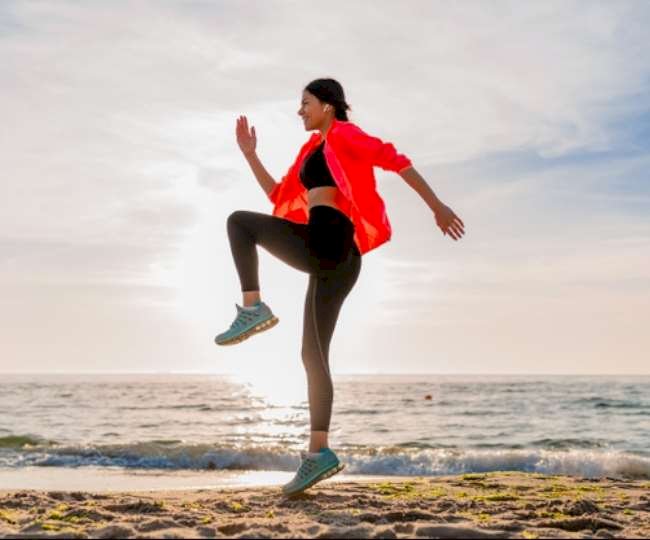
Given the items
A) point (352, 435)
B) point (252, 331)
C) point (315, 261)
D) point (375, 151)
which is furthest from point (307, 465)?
point (352, 435)

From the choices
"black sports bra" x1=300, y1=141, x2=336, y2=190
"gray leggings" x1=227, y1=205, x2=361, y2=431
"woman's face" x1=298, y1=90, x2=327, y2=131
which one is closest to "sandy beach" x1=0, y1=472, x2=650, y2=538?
"gray leggings" x1=227, y1=205, x2=361, y2=431

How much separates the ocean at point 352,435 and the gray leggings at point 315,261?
25.5 feet

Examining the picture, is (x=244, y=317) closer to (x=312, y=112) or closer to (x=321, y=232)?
(x=321, y=232)

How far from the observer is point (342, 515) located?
15.8 feet

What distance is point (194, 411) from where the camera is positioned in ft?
104

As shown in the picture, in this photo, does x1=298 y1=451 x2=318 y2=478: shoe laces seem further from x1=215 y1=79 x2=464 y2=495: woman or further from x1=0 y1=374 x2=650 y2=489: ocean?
x1=0 y1=374 x2=650 y2=489: ocean

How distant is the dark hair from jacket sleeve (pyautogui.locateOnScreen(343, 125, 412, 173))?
1.18ft

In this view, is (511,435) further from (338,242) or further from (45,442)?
(338,242)

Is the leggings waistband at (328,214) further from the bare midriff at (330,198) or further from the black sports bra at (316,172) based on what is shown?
the black sports bra at (316,172)

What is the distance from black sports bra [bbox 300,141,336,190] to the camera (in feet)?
17.2

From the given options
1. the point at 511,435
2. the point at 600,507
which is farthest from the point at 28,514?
the point at 511,435

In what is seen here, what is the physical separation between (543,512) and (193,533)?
7.57 feet

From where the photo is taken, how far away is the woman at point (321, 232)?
16.9 feet

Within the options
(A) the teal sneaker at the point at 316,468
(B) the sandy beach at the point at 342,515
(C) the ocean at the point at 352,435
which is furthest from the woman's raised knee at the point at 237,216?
(C) the ocean at the point at 352,435
